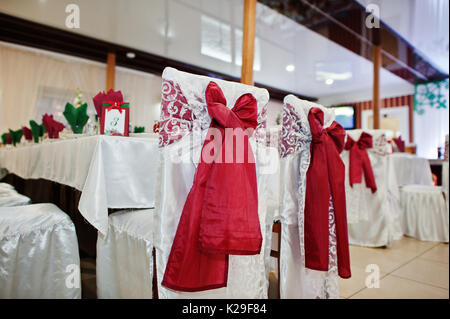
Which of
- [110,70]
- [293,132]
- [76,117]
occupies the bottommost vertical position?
[293,132]

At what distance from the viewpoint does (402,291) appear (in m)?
1.54

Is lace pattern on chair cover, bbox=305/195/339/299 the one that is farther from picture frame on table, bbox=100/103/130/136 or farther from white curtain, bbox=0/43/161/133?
white curtain, bbox=0/43/161/133

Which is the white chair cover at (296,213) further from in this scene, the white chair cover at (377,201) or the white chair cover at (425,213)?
the white chair cover at (425,213)

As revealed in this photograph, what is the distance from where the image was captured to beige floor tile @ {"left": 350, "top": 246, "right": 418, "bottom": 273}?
Result: 1982mm

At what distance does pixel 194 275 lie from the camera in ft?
2.82

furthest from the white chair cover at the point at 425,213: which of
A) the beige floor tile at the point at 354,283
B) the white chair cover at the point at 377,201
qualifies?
the beige floor tile at the point at 354,283

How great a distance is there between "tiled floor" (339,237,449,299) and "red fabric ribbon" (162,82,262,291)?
95 cm

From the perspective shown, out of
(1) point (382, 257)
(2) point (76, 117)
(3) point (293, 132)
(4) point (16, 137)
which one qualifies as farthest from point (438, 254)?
(4) point (16, 137)

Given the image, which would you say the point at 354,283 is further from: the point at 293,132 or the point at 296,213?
the point at 293,132

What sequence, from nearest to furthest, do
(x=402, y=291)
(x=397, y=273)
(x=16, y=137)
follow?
(x=402, y=291) < (x=397, y=273) < (x=16, y=137)

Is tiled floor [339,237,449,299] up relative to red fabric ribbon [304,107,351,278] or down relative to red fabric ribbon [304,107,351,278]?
down

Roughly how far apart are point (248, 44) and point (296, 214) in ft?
4.13

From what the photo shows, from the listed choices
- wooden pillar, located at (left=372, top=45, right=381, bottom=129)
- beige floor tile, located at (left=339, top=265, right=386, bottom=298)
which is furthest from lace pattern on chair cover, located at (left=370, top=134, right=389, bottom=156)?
wooden pillar, located at (left=372, top=45, right=381, bottom=129)

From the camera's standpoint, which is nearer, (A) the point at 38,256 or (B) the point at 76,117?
(A) the point at 38,256
